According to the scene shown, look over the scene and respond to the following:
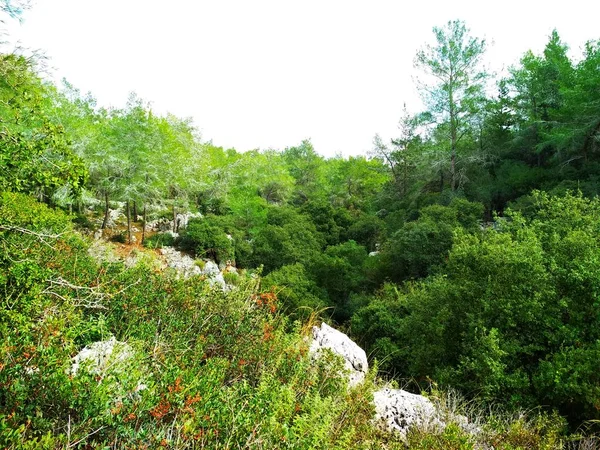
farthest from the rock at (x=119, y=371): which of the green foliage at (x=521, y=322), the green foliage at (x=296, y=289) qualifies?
the green foliage at (x=296, y=289)

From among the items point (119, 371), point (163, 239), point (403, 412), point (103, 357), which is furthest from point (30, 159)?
point (163, 239)

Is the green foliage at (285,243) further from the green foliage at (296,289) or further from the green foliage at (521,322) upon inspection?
the green foliage at (521,322)

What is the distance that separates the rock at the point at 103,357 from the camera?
2.97 m

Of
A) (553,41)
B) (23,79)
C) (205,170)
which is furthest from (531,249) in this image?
(205,170)

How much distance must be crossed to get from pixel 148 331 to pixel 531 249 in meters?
8.12

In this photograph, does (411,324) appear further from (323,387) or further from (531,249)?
(323,387)

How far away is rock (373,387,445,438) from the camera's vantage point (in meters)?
4.43

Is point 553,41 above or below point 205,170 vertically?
above

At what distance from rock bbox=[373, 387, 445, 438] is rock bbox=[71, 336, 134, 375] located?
3.23 meters

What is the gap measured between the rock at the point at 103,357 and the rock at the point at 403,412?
3.23 meters

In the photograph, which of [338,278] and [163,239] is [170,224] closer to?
[163,239]

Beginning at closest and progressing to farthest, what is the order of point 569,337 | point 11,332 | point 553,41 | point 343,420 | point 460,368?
point 11,332 < point 343,420 < point 569,337 < point 460,368 < point 553,41

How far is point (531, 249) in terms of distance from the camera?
7664 millimetres

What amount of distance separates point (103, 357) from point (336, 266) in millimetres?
14218
